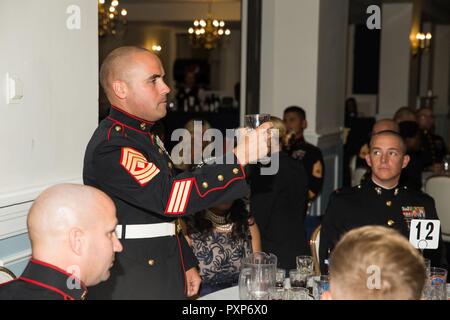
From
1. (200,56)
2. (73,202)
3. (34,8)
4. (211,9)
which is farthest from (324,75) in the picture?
(200,56)

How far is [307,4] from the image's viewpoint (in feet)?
22.2

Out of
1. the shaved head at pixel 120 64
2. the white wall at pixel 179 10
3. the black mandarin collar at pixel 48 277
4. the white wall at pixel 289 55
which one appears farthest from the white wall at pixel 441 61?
the black mandarin collar at pixel 48 277

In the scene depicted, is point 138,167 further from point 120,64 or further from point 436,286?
point 436,286

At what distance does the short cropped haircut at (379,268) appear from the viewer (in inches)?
59.6

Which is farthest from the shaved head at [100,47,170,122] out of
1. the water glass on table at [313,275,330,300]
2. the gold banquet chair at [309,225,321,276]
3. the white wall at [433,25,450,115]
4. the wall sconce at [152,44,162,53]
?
the wall sconce at [152,44,162,53]

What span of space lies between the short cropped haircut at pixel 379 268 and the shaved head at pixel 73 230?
66 centimetres

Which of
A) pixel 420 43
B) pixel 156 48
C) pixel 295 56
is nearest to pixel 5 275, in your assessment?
pixel 295 56

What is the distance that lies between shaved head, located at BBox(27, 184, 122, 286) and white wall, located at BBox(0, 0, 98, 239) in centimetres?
107

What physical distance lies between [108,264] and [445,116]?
14.4 m

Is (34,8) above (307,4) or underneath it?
underneath

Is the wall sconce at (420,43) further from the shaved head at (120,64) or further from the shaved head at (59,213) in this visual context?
the shaved head at (59,213)

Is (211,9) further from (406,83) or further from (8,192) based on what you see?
(8,192)

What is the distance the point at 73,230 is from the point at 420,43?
42.0 ft

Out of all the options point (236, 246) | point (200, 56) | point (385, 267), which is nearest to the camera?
point (385, 267)
